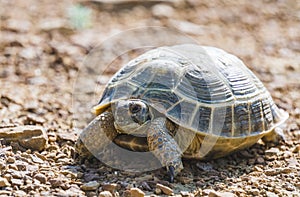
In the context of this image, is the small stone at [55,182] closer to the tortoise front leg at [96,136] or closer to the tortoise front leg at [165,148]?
the tortoise front leg at [96,136]

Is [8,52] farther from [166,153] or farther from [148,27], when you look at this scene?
[166,153]

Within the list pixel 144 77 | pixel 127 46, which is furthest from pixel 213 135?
pixel 127 46

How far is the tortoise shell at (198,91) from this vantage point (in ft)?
12.8

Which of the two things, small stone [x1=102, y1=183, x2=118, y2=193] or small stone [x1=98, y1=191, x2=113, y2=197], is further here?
small stone [x1=102, y1=183, x2=118, y2=193]

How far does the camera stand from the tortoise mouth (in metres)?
3.91

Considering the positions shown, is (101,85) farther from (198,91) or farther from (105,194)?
(105,194)

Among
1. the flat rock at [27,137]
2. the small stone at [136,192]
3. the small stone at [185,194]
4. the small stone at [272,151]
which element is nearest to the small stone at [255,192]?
the small stone at [185,194]

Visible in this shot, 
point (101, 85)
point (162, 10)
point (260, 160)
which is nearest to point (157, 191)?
point (260, 160)

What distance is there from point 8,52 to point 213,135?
12.1ft

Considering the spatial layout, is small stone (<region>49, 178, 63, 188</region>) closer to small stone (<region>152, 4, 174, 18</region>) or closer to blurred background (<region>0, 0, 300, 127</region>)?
blurred background (<region>0, 0, 300, 127</region>)

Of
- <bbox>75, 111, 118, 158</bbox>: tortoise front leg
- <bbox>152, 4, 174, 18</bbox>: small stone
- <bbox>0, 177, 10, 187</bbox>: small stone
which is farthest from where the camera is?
<bbox>152, 4, 174, 18</bbox>: small stone

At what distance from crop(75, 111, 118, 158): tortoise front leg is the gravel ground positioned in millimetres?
115

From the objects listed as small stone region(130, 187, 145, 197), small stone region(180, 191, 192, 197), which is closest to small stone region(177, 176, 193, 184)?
small stone region(180, 191, 192, 197)

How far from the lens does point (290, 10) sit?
9102 mm
